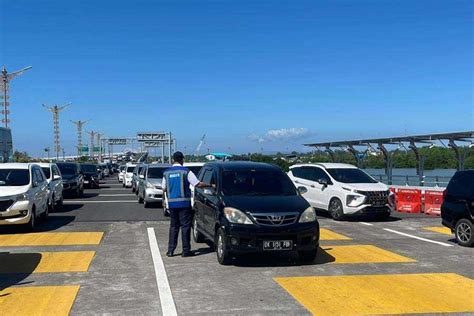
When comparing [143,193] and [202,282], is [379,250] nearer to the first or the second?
[202,282]

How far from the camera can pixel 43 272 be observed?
8.38 m

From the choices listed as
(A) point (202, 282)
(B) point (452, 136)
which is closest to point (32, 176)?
(A) point (202, 282)

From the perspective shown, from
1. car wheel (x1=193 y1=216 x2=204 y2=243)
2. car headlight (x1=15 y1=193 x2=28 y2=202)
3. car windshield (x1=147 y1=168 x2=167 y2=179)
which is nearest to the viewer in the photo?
car wheel (x1=193 y1=216 x2=204 y2=243)

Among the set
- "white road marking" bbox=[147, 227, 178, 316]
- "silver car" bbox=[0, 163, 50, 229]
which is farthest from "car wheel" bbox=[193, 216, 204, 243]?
"silver car" bbox=[0, 163, 50, 229]

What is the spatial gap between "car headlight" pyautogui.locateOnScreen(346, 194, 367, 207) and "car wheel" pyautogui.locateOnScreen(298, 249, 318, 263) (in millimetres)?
6606

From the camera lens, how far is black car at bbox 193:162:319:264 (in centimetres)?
845

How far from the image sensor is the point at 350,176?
16.7 metres

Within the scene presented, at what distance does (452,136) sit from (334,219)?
A: 8448 mm

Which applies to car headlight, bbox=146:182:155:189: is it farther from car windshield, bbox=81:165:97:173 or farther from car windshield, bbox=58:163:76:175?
car windshield, bbox=81:165:97:173

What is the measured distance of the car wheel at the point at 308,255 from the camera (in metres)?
8.85

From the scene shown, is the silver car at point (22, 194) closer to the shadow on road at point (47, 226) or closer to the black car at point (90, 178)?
the shadow on road at point (47, 226)

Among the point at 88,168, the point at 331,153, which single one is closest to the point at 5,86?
the point at 88,168

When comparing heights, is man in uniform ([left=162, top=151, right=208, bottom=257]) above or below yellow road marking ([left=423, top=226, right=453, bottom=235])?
above

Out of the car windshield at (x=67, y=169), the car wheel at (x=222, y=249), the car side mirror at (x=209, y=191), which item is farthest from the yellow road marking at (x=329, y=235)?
the car windshield at (x=67, y=169)
